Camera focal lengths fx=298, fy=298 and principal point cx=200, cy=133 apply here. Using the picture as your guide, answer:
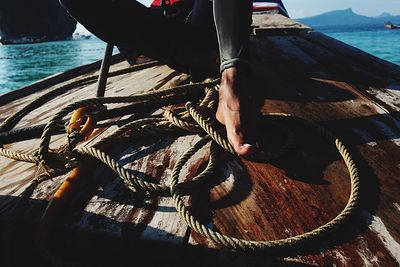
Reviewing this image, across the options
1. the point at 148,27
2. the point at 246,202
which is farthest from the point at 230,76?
the point at 148,27

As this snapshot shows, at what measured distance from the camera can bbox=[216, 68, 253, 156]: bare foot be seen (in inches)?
38.6

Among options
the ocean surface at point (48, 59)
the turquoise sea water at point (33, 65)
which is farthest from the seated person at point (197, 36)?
the turquoise sea water at point (33, 65)

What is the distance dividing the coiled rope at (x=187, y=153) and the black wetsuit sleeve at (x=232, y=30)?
10.5 inches

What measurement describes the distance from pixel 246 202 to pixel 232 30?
589 mm

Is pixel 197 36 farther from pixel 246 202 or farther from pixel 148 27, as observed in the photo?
pixel 246 202

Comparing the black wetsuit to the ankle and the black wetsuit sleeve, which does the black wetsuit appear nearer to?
the black wetsuit sleeve

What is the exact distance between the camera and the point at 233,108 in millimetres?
1008

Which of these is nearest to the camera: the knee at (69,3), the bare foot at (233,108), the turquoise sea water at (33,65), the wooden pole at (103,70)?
the bare foot at (233,108)

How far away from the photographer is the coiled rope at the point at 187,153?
0.76 meters

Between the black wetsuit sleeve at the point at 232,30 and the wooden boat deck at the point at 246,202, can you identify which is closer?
the wooden boat deck at the point at 246,202

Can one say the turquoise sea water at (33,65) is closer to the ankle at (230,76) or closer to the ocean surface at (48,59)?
the ocean surface at (48,59)

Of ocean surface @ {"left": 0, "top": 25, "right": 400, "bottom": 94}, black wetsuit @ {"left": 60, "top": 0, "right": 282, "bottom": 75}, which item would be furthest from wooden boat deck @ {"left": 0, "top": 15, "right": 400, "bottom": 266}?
ocean surface @ {"left": 0, "top": 25, "right": 400, "bottom": 94}

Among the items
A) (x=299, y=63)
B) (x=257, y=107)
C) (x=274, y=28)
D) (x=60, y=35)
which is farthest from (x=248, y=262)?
(x=60, y=35)

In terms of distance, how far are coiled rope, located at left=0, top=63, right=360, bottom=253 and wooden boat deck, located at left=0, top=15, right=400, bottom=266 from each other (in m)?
0.03
